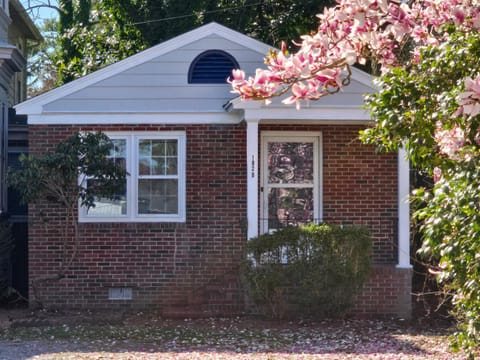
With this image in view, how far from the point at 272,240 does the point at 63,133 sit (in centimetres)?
393

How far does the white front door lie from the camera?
516 inches

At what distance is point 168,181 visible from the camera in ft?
41.9

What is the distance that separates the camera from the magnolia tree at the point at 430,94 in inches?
193

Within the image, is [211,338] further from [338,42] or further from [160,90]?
[338,42]

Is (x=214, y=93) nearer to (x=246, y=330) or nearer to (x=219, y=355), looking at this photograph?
(x=246, y=330)

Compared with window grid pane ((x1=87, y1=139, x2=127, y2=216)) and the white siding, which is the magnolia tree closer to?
the white siding

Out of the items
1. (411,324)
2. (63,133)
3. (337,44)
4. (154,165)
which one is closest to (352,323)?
(411,324)

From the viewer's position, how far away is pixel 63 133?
12.7 m

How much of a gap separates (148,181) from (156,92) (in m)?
1.43

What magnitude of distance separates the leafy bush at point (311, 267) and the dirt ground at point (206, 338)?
0.39m

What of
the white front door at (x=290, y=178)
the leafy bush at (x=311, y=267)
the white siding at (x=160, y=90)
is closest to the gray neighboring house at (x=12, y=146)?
the white siding at (x=160, y=90)

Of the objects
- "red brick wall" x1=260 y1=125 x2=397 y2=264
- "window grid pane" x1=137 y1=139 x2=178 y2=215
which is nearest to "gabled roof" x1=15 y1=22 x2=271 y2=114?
"window grid pane" x1=137 y1=139 x2=178 y2=215

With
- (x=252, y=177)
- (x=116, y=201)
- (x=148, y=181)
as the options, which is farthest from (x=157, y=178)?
(x=252, y=177)

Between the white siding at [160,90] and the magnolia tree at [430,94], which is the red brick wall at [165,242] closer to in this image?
the white siding at [160,90]
